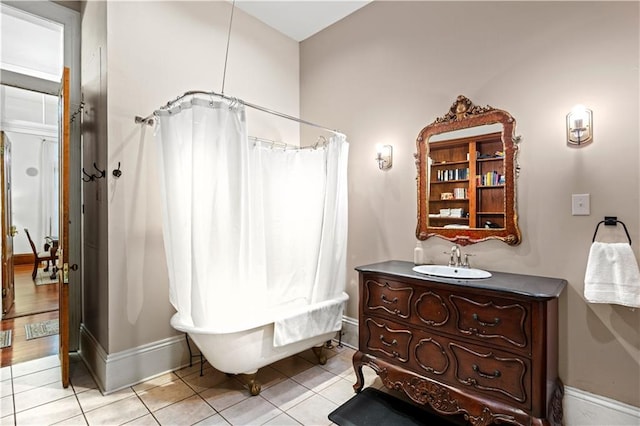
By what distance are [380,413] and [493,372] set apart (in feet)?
2.44

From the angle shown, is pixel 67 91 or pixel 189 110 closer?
pixel 189 110

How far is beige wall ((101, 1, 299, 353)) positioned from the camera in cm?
228

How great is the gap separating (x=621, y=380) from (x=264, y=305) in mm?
2134

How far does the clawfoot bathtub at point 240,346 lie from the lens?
1.99 meters

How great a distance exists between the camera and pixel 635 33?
1685 mm

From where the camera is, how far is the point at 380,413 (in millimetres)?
1974

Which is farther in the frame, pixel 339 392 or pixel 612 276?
pixel 339 392

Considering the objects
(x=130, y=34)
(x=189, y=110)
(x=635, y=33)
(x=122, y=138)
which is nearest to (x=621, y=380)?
(x=635, y=33)

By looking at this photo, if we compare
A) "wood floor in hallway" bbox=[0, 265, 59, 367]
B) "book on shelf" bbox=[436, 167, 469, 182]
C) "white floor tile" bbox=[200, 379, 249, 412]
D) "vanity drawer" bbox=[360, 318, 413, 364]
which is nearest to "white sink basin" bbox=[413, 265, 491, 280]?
"vanity drawer" bbox=[360, 318, 413, 364]

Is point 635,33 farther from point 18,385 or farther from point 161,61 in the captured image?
point 18,385

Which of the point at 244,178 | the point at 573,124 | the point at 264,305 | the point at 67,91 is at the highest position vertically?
the point at 67,91

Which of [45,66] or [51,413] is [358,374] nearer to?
[51,413]

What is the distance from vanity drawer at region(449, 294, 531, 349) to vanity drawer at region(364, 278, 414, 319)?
301mm

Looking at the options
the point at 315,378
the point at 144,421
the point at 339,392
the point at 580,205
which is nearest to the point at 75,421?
the point at 144,421
